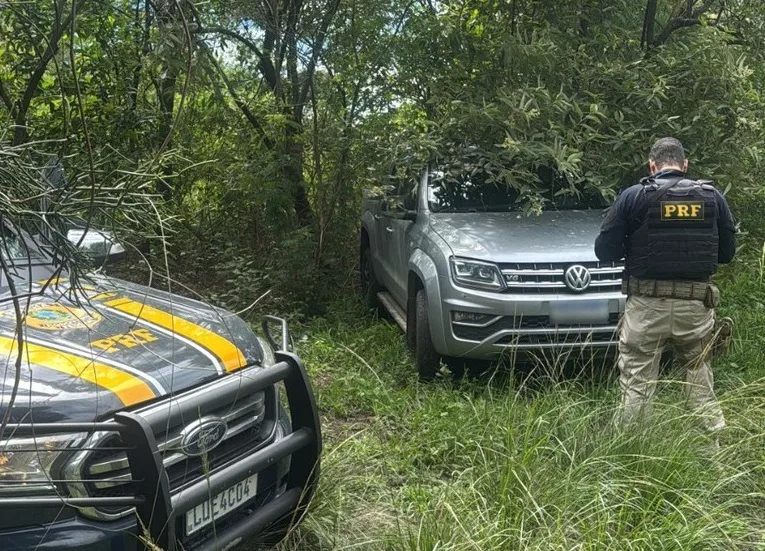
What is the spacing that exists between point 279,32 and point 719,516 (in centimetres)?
525

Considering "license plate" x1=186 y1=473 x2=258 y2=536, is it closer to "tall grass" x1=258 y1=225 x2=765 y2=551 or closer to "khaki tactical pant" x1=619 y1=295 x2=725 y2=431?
"tall grass" x1=258 y1=225 x2=765 y2=551

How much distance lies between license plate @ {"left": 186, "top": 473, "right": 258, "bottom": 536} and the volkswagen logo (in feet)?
8.28

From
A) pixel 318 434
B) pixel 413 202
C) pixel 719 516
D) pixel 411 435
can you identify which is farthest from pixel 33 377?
pixel 413 202

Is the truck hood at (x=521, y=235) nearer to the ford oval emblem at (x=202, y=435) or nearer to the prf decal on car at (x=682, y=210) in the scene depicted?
the prf decal on car at (x=682, y=210)

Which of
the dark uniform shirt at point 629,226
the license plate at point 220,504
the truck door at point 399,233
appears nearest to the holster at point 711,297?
the dark uniform shirt at point 629,226

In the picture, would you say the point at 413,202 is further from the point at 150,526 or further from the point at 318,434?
the point at 150,526

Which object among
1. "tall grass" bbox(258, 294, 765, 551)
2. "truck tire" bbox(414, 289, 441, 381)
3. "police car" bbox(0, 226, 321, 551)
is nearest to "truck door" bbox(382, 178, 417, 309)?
"truck tire" bbox(414, 289, 441, 381)

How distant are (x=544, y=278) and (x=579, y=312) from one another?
0.29 meters

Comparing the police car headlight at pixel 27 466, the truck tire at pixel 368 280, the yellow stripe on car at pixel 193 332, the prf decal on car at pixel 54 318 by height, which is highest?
the prf decal on car at pixel 54 318

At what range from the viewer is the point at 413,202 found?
224 inches

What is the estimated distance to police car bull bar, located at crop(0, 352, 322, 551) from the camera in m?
2.21

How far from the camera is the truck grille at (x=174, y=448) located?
2.30m

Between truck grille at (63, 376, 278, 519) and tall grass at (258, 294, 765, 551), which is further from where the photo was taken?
tall grass at (258, 294, 765, 551)

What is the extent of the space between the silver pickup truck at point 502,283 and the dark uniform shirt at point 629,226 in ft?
1.72
